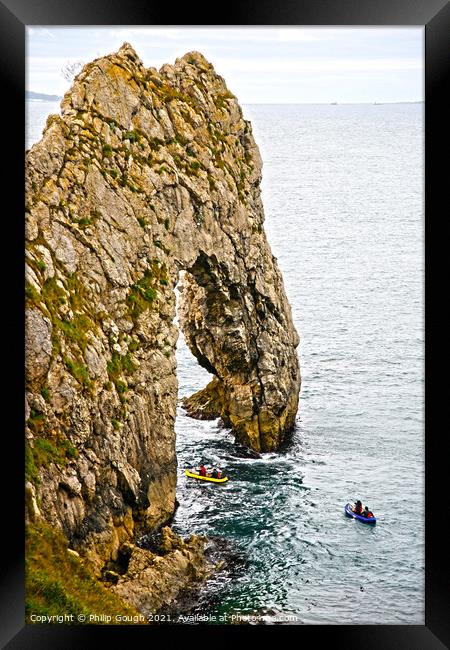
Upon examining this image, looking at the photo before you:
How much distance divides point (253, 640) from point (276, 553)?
12.8 m

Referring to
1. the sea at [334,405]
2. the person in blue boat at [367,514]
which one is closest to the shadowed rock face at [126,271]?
the sea at [334,405]

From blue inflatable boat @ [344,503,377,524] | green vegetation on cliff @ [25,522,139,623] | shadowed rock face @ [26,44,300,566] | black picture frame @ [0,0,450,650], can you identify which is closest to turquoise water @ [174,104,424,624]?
blue inflatable boat @ [344,503,377,524]

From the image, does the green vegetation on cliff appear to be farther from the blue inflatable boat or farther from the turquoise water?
the blue inflatable boat

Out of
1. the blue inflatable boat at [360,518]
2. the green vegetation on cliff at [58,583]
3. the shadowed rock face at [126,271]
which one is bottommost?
the blue inflatable boat at [360,518]

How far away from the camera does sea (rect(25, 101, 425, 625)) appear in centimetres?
3200

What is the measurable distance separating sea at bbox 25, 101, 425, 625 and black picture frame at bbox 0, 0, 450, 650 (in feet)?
11.1

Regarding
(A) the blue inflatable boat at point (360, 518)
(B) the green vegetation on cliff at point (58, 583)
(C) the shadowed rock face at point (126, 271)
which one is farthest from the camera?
(A) the blue inflatable boat at point (360, 518)

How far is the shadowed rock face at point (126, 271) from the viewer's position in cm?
2777

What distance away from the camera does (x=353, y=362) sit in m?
56.8

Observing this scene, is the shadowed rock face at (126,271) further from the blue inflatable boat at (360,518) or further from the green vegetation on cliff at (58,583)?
the blue inflatable boat at (360,518)
